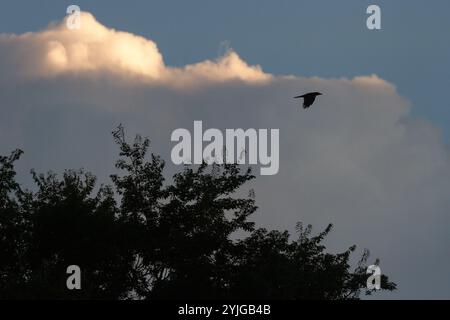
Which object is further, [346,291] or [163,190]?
[346,291]

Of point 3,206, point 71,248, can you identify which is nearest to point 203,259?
point 71,248

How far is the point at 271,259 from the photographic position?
42406 mm

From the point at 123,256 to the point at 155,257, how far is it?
127 cm

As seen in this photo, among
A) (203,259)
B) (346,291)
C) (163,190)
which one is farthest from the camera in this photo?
(346,291)
